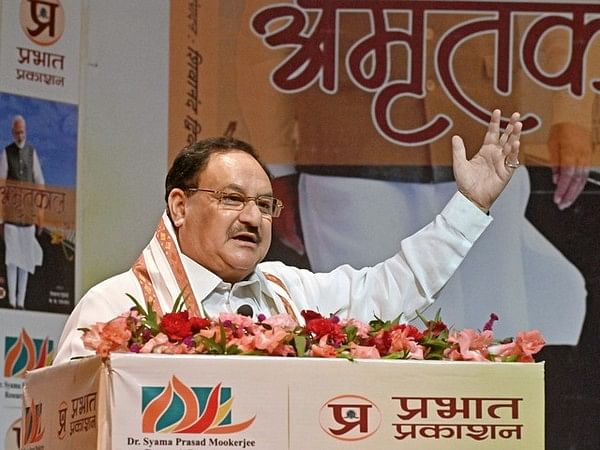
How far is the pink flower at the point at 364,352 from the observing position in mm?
2588

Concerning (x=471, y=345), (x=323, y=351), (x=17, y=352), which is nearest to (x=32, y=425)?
(x=323, y=351)

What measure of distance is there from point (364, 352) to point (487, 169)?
1057mm

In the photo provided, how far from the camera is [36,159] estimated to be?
5918mm

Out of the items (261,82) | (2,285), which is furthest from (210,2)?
(2,285)

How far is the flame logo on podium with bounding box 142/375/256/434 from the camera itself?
2504 millimetres

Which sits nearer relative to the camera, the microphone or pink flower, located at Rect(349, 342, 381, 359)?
pink flower, located at Rect(349, 342, 381, 359)

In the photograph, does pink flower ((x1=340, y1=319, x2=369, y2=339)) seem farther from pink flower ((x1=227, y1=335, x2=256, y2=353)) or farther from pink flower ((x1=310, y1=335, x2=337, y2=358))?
pink flower ((x1=227, y1=335, x2=256, y2=353))

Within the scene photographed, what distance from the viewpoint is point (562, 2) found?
20.4 ft

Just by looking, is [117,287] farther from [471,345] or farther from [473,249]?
[473,249]

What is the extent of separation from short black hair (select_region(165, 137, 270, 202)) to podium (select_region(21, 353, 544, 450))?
1078 millimetres

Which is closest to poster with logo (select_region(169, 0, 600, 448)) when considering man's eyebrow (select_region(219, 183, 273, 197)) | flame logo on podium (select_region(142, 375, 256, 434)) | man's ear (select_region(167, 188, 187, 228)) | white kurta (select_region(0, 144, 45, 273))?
white kurta (select_region(0, 144, 45, 273))

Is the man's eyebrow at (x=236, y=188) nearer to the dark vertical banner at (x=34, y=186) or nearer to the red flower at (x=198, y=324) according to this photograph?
the red flower at (x=198, y=324)

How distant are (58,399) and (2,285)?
10.3 feet

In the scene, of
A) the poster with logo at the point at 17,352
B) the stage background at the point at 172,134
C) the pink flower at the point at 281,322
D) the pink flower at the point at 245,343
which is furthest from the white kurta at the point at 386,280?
the stage background at the point at 172,134
